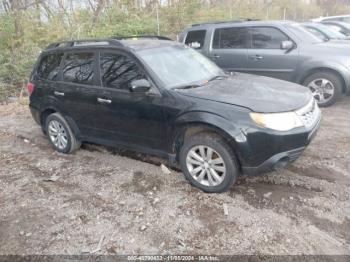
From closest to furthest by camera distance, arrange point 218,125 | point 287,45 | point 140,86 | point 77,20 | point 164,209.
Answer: point 218,125, point 164,209, point 140,86, point 287,45, point 77,20

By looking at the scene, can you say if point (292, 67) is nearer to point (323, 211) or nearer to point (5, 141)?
point (323, 211)

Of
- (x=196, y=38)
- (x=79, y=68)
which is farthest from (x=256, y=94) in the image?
(x=196, y=38)

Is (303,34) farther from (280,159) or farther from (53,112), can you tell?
(53,112)

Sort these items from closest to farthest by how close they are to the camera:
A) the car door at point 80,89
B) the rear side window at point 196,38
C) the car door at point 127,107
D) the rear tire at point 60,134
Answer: the car door at point 127,107
the car door at point 80,89
the rear tire at point 60,134
the rear side window at point 196,38

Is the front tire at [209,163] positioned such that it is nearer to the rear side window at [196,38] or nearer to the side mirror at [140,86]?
the side mirror at [140,86]

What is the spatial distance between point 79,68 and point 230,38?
3924mm

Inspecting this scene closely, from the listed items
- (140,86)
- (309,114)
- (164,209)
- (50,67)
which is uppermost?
(50,67)

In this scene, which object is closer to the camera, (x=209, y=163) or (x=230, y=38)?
(x=209, y=163)

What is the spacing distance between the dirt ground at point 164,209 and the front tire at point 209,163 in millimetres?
139

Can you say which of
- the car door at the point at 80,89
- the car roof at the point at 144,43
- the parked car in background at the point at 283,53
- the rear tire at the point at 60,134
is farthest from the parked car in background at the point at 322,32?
the rear tire at the point at 60,134

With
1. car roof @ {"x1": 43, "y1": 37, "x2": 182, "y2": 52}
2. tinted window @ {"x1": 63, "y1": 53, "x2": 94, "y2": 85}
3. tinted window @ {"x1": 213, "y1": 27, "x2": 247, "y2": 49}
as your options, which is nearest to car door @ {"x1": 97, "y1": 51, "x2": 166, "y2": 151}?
car roof @ {"x1": 43, "y1": 37, "x2": 182, "y2": 52}

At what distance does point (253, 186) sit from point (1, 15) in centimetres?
970

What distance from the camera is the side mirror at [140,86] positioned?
3.77m

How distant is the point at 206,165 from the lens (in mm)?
3670
